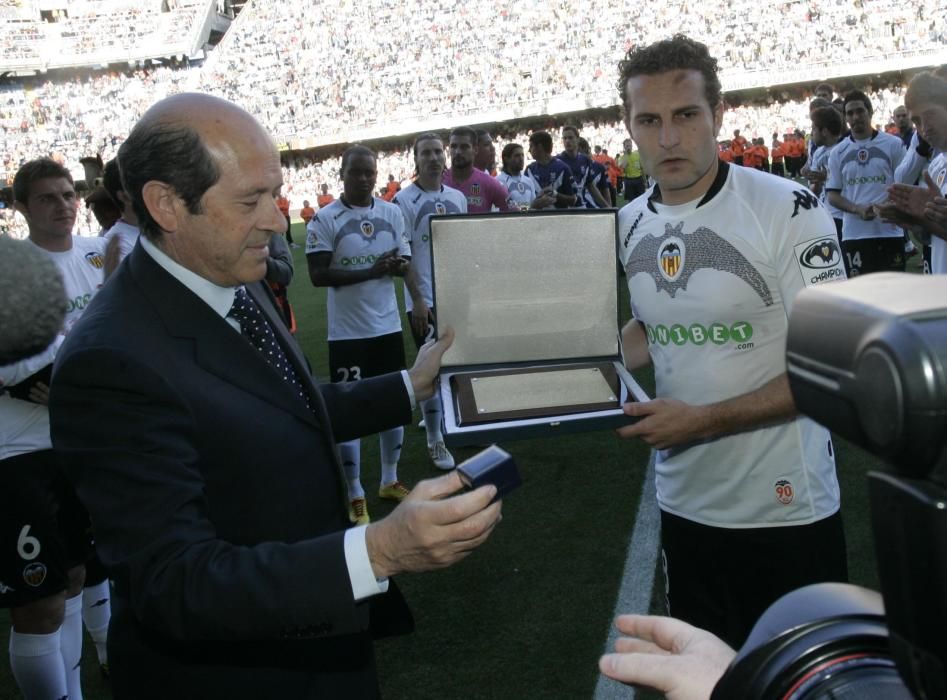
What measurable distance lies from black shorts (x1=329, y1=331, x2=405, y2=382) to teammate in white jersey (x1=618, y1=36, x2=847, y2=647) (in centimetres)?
345

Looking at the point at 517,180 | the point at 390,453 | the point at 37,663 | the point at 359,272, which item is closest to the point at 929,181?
the point at 359,272

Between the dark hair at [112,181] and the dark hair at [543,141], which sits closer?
the dark hair at [112,181]

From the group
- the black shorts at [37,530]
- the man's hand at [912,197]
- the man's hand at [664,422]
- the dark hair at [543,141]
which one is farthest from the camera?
the dark hair at [543,141]

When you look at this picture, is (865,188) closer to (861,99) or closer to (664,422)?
(861,99)

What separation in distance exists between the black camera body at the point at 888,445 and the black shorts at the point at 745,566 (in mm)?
1582

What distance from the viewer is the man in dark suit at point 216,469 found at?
4.17 feet

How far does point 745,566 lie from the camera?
225cm

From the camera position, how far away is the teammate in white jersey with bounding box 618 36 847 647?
2154 millimetres

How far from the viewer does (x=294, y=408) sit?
159 cm

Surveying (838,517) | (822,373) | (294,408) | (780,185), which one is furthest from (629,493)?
(822,373)

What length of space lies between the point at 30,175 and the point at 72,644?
79.9 inches

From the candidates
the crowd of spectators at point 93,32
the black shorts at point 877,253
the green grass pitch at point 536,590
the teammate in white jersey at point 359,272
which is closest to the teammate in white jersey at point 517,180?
the black shorts at point 877,253

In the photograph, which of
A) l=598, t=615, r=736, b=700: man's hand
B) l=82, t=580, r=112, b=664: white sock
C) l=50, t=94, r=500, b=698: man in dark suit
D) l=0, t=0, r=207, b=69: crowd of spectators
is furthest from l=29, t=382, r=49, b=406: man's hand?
l=0, t=0, r=207, b=69: crowd of spectators

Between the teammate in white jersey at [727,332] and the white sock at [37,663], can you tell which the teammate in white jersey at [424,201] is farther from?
the teammate in white jersey at [727,332]
